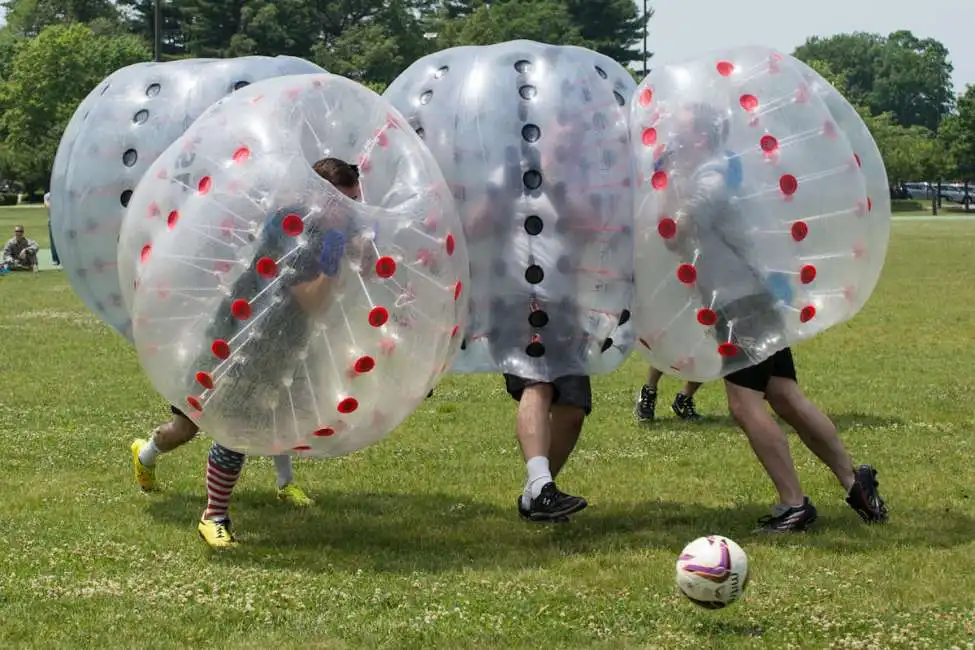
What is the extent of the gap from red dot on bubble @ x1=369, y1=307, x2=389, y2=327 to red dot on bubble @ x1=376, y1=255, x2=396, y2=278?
15 cm

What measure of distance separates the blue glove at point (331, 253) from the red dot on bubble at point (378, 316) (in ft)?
0.78

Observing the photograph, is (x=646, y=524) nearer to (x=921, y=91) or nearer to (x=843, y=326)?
(x=843, y=326)

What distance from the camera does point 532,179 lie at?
695 cm

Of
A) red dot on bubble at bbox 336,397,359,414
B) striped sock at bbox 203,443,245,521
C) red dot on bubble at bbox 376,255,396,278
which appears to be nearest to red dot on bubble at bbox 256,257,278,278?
red dot on bubble at bbox 376,255,396,278

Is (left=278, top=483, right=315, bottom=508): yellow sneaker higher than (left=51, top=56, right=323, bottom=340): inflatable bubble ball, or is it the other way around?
(left=51, top=56, right=323, bottom=340): inflatable bubble ball

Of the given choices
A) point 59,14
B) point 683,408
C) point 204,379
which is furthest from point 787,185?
point 59,14

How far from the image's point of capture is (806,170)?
6809 millimetres

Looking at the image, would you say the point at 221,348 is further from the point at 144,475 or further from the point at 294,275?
the point at 144,475

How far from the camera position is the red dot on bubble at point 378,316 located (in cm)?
623

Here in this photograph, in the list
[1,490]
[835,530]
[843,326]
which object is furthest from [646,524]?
[843,326]

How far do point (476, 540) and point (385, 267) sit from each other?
165 cm

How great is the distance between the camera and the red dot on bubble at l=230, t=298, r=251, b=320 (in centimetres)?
612

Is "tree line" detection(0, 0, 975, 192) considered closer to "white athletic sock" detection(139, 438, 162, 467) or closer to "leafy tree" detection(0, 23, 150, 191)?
"leafy tree" detection(0, 23, 150, 191)

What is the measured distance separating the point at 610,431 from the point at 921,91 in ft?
488
